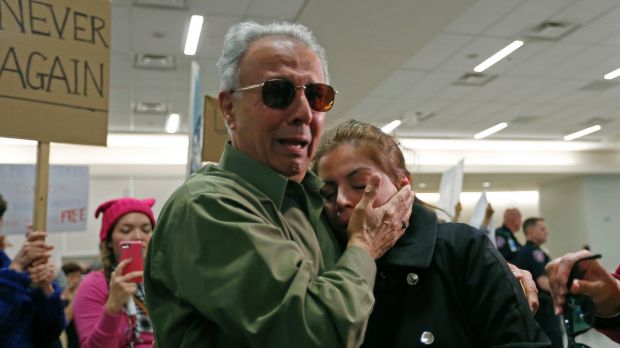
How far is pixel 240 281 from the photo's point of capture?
95 centimetres

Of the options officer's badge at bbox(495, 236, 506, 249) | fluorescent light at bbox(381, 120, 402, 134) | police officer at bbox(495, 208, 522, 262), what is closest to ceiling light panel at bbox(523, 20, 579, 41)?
police officer at bbox(495, 208, 522, 262)

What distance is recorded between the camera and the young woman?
4.04ft

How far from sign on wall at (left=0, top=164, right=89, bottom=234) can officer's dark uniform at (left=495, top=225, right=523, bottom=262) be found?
12.8 ft

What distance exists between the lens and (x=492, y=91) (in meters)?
8.66

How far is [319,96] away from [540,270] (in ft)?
16.0

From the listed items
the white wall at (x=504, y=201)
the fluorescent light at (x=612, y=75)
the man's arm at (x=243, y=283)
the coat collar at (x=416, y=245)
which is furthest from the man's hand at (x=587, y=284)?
the white wall at (x=504, y=201)

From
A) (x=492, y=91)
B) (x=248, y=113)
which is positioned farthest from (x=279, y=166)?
(x=492, y=91)

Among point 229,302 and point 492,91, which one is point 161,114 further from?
point 229,302

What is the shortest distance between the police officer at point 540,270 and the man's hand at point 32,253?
3.93 m

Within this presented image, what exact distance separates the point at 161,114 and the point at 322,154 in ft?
27.0

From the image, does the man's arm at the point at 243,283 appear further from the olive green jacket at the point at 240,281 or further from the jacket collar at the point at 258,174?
the jacket collar at the point at 258,174

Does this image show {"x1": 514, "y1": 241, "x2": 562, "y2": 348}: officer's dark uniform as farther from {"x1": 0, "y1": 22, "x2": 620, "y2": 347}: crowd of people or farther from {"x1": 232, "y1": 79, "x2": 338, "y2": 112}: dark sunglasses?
{"x1": 232, "y1": 79, "x2": 338, "y2": 112}: dark sunglasses

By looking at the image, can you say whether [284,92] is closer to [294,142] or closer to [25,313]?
[294,142]

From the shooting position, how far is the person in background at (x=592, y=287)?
1.32m
